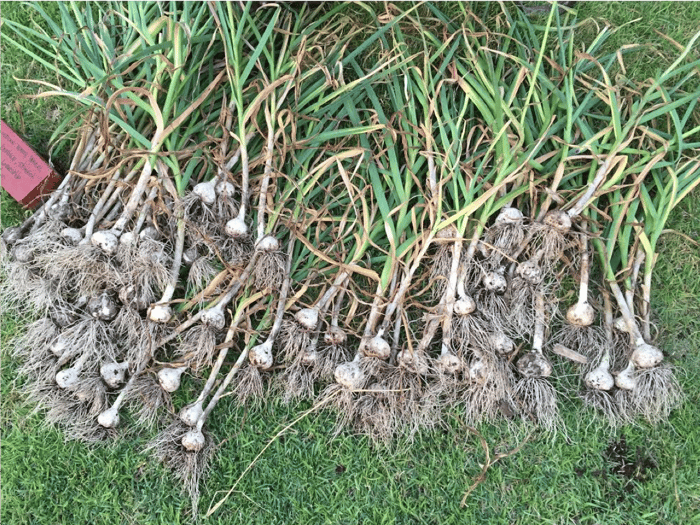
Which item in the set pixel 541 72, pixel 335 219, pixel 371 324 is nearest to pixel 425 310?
pixel 371 324

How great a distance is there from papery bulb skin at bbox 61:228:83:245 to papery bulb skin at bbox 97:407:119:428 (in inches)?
21.0

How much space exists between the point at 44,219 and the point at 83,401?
1.97 feet

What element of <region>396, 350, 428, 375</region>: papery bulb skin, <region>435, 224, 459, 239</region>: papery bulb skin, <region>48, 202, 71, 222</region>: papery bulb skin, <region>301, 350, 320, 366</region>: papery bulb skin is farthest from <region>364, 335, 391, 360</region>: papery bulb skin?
<region>48, 202, 71, 222</region>: papery bulb skin

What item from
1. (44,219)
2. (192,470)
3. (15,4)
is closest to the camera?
(192,470)

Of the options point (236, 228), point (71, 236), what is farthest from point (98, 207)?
point (236, 228)

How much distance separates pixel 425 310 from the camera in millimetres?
1708

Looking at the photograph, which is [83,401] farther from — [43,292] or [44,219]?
[44,219]

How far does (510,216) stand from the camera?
1561mm

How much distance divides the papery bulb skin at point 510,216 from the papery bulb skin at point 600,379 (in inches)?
20.8

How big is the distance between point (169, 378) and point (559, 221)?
1.27 m

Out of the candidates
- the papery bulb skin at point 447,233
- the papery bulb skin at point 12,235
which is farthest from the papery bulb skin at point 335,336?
the papery bulb skin at point 12,235

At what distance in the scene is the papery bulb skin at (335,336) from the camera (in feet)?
5.15

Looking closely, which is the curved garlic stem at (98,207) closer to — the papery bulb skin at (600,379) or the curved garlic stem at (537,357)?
the curved garlic stem at (537,357)

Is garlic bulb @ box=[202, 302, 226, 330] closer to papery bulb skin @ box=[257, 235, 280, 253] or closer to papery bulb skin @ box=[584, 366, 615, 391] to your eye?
papery bulb skin @ box=[257, 235, 280, 253]
